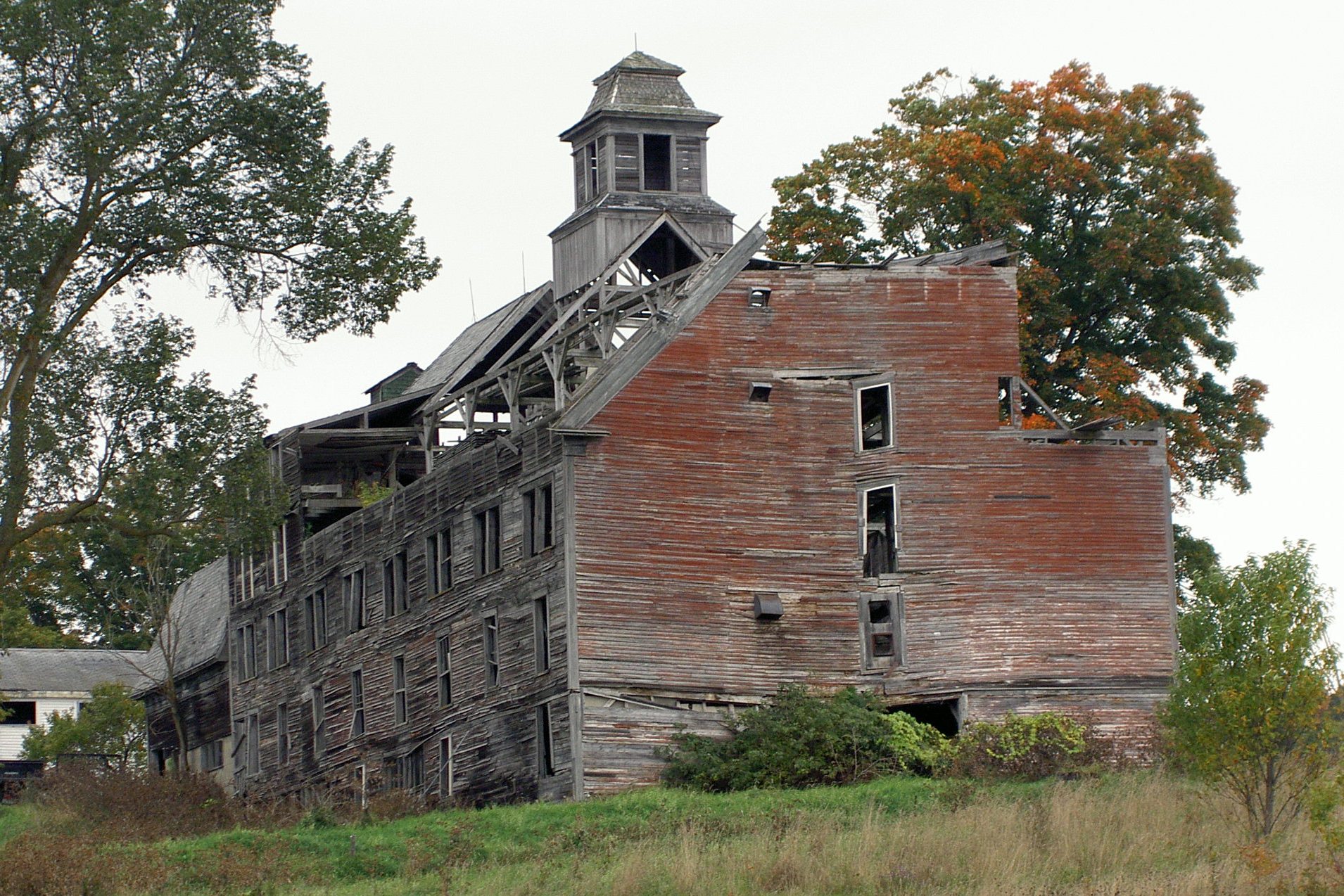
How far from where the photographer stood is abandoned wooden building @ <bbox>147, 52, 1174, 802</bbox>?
46.5 m

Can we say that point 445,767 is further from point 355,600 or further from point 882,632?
point 882,632

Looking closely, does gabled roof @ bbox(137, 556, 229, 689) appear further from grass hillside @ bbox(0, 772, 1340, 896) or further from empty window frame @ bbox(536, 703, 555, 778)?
grass hillside @ bbox(0, 772, 1340, 896)

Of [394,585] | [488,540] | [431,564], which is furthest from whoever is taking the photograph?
[394,585]

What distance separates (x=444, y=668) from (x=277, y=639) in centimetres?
1167

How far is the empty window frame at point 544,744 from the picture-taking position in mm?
46219

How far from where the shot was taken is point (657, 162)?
56.2 meters

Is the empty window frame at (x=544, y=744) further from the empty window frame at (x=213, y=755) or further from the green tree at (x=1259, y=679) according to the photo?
the empty window frame at (x=213, y=755)

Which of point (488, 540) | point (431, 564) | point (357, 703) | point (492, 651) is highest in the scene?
point (488, 540)

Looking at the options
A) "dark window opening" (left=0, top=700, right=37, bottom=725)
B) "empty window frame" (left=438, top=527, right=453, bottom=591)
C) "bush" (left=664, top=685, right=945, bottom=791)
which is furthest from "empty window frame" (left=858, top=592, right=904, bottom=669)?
"dark window opening" (left=0, top=700, right=37, bottom=725)

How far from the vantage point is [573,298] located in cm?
5444

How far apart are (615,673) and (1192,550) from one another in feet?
61.1

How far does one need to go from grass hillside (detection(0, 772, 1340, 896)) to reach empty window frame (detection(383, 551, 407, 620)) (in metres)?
12.8

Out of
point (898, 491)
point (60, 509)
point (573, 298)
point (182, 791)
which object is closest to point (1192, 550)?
point (898, 491)

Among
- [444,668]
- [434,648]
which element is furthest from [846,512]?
[434,648]
